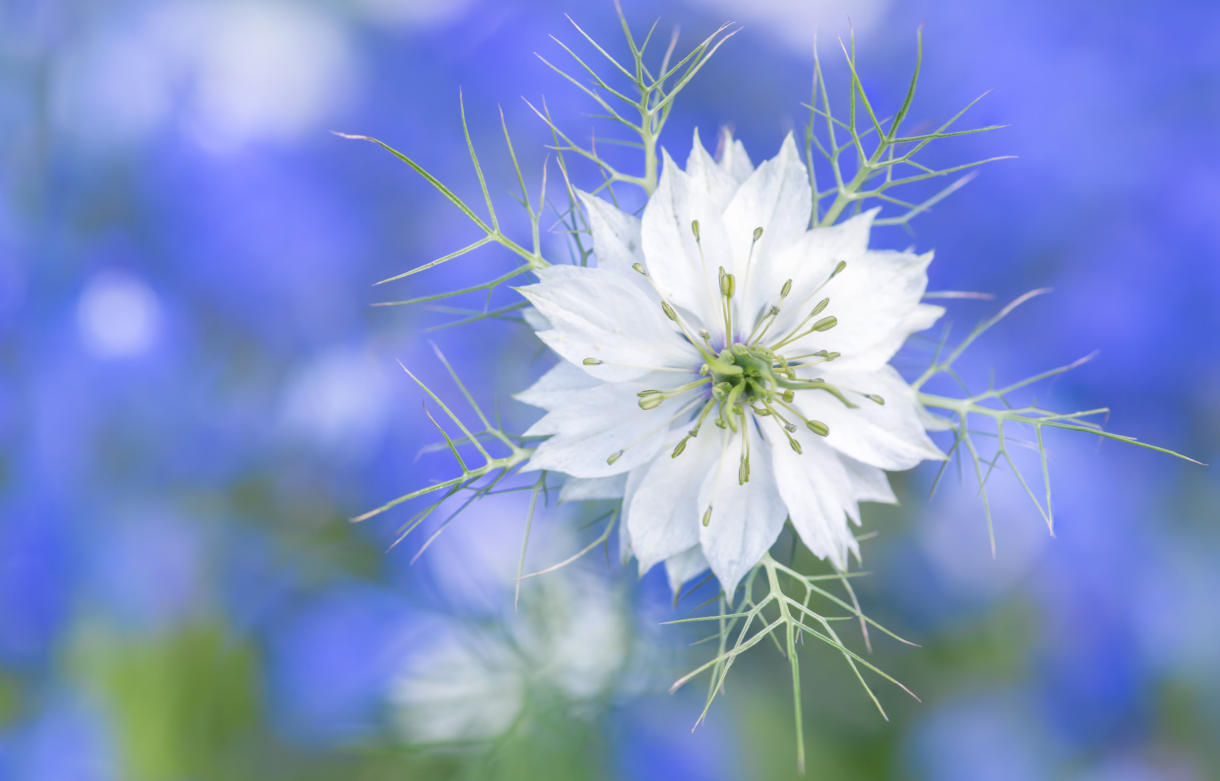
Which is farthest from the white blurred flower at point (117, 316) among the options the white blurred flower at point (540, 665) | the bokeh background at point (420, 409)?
the white blurred flower at point (540, 665)

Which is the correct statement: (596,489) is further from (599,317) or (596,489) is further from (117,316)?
(117,316)

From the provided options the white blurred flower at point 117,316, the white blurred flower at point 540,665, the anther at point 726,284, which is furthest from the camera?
the white blurred flower at point 117,316

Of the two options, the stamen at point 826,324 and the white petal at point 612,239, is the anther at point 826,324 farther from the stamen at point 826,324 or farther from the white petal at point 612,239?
the white petal at point 612,239

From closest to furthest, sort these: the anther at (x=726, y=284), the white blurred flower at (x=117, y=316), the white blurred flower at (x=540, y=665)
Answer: the anther at (x=726, y=284)
the white blurred flower at (x=540, y=665)
the white blurred flower at (x=117, y=316)

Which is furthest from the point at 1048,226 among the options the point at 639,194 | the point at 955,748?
the point at 955,748

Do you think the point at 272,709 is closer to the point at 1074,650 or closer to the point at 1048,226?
the point at 1074,650

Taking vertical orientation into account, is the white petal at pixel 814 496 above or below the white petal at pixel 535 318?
below

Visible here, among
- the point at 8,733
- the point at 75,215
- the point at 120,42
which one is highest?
the point at 120,42
